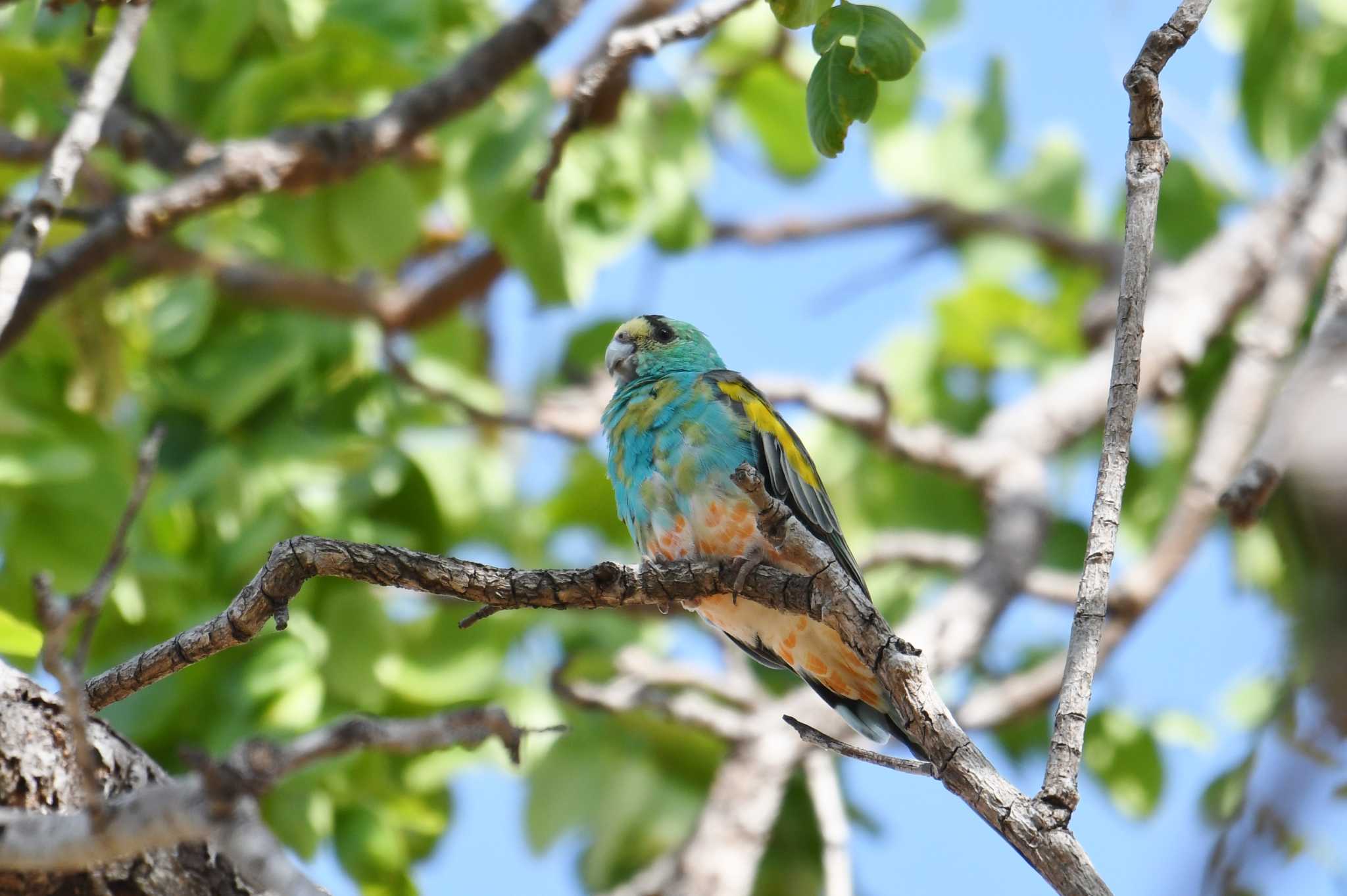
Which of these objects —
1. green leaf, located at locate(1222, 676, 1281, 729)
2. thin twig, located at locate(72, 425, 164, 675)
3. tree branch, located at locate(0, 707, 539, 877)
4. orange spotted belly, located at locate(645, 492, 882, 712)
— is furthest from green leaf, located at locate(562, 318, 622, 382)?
tree branch, located at locate(0, 707, 539, 877)

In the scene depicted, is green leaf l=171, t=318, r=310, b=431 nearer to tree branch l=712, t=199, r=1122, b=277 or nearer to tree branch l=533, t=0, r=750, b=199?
tree branch l=533, t=0, r=750, b=199

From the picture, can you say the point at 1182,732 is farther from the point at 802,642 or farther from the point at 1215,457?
the point at 802,642

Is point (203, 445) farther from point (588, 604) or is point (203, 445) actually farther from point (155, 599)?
point (588, 604)

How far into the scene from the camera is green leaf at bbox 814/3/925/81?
262cm

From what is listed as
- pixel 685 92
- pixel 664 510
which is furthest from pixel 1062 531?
pixel 664 510

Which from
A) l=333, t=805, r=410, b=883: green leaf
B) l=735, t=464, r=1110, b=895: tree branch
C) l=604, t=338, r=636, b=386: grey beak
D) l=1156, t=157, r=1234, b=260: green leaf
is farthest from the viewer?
l=1156, t=157, r=1234, b=260: green leaf

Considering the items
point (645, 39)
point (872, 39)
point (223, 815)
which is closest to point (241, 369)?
point (645, 39)

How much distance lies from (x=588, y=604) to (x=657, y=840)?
321 centimetres

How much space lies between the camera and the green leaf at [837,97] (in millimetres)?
2691

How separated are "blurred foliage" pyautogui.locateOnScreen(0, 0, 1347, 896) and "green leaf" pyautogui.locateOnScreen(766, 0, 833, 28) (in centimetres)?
185

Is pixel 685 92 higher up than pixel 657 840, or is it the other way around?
pixel 685 92

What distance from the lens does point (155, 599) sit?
527 centimetres

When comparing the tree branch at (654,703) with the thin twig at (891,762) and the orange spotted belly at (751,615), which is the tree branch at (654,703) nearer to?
the orange spotted belly at (751,615)

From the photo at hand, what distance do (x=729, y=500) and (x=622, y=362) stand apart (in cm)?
125
